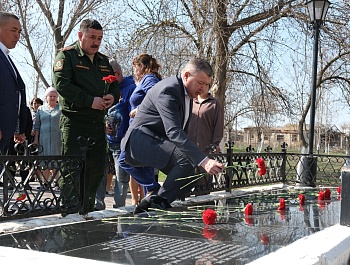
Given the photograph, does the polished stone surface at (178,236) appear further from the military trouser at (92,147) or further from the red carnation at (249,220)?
the military trouser at (92,147)

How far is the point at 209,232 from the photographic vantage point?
3.71m

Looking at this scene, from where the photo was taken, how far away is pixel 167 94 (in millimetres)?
4766

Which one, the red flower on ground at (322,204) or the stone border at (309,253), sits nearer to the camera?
the stone border at (309,253)

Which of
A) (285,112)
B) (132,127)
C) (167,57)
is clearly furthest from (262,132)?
(132,127)

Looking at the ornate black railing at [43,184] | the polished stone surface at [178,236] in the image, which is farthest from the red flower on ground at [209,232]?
the ornate black railing at [43,184]

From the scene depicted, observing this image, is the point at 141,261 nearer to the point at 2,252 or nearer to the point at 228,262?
the point at 228,262

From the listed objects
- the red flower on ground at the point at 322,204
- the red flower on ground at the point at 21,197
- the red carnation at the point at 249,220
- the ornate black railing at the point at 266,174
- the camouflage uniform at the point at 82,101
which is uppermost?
the camouflage uniform at the point at 82,101

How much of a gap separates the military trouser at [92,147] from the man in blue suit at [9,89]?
48 centimetres

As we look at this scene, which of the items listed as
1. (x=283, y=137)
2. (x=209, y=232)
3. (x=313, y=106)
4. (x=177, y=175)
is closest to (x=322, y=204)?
(x=177, y=175)

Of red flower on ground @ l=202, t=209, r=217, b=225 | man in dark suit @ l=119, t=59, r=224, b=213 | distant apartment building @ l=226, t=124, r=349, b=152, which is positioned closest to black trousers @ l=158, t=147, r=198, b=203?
man in dark suit @ l=119, t=59, r=224, b=213

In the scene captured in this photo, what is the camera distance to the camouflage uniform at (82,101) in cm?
516

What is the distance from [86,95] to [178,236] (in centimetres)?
212

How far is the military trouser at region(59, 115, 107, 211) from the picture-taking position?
17.0ft

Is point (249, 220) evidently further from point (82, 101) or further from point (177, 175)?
point (82, 101)
